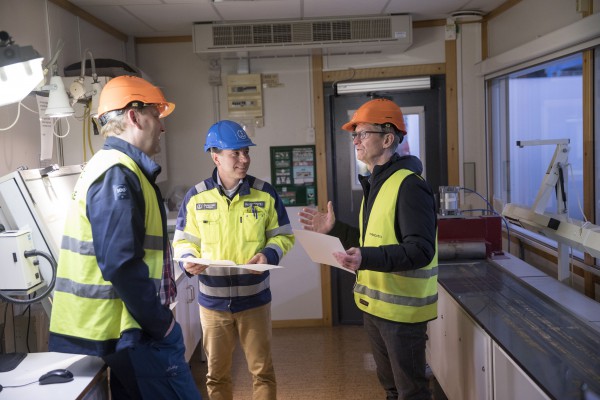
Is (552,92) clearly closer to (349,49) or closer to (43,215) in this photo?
(349,49)

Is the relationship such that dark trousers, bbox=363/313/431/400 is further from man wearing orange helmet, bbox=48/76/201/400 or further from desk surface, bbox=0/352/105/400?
desk surface, bbox=0/352/105/400

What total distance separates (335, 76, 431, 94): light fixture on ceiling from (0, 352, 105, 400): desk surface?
3225 millimetres

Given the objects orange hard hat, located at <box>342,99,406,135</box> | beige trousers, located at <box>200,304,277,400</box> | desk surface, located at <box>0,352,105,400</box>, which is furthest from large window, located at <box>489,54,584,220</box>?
desk surface, located at <box>0,352,105,400</box>

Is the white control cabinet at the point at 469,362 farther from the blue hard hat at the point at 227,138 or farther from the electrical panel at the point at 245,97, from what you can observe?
the electrical panel at the point at 245,97

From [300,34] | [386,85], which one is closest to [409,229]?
[300,34]

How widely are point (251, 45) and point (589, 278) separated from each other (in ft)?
9.09

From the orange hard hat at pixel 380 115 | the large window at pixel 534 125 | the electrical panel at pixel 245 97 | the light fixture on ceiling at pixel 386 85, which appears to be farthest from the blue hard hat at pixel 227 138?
the light fixture on ceiling at pixel 386 85

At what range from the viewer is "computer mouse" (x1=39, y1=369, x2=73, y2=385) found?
175cm

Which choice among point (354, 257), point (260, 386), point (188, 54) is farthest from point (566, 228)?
point (188, 54)

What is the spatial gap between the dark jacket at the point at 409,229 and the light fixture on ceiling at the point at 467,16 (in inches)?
98.0

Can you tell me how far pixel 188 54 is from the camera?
184 inches

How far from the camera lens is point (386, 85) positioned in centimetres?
451

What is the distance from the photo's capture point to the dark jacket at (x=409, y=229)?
2.03 meters

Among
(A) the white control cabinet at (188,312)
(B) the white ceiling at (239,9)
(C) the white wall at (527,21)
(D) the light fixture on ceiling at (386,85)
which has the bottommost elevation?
(A) the white control cabinet at (188,312)
